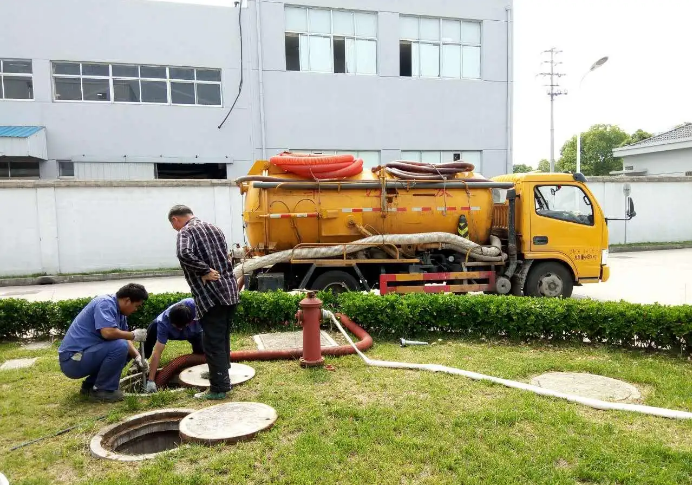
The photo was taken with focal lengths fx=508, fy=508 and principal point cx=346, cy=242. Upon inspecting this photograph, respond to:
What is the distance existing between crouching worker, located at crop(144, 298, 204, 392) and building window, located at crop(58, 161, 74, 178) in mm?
15157

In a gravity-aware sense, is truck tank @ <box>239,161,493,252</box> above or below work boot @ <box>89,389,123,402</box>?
above

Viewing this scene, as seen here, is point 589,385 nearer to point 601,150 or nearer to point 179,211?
point 179,211

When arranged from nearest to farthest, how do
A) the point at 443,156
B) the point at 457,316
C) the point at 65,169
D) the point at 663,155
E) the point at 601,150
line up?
the point at 457,316, the point at 65,169, the point at 443,156, the point at 663,155, the point at 601,150

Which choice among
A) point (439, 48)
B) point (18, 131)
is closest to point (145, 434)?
point (18, 131)

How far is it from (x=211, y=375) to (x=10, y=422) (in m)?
1.62

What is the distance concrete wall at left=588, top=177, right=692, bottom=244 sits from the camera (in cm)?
2019

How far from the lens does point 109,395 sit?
4.55 metres

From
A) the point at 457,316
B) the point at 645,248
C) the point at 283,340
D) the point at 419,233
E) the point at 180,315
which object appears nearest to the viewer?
the point at 180,315

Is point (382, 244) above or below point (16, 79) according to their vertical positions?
below

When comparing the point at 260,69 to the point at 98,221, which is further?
the point at 260,69

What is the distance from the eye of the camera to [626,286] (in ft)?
38.4

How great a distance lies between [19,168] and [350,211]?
14584 mm

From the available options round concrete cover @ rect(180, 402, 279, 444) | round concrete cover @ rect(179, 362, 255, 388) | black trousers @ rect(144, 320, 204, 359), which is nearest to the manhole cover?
round concrete cover @ rect(179, 362, 255, 388)

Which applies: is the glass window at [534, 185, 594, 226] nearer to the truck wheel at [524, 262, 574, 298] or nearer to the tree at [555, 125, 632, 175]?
the truck wheel at [524, 262, 574, 298]
